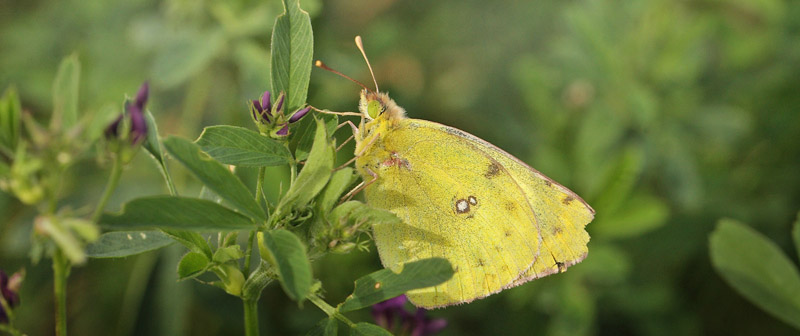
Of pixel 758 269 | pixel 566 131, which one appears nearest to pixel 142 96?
pixel 758 269

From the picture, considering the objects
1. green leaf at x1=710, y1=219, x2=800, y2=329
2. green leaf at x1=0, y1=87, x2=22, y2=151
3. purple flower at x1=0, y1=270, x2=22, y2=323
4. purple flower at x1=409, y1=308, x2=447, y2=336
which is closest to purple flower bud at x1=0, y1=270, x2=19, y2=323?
purple flower at x1=0, y1=270, x2=22, y2=323

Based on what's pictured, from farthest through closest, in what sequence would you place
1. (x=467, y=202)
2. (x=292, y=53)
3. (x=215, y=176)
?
(x=467, y=202), (x=292, y=53), (x=215, y=176)

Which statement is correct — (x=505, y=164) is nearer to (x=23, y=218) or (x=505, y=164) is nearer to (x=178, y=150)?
(x=178, y=150)

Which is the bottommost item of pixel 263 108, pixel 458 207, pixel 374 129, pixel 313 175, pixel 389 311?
pixel 389 311

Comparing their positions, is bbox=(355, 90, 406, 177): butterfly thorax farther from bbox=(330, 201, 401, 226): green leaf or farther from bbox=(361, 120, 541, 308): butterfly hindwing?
bbox=(330, 201, 401, 226): green leaf

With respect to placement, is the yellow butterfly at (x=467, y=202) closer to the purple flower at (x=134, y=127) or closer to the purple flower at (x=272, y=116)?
the purple flower at (x=272, y=116)

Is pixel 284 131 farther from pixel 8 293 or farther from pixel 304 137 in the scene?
pixel 8 293

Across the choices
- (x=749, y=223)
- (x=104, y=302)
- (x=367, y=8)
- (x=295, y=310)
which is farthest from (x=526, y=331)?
(x=367, y=8)
